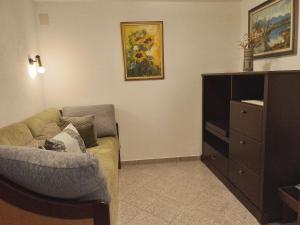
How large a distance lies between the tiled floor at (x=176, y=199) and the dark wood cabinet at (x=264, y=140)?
174 mm

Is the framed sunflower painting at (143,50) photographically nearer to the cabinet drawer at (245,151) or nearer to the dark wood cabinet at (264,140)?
the dark wood cabinet at (264,140)

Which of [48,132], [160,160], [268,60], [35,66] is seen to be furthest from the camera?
[160,160]

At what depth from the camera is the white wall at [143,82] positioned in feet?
9.71

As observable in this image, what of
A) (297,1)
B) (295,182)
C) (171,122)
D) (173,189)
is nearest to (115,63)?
(171,122)

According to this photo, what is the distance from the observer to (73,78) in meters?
3.05

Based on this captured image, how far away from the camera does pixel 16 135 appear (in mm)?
1736

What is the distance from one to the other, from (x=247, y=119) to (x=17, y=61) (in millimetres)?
2306

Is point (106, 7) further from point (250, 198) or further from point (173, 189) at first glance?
point (250, 198)

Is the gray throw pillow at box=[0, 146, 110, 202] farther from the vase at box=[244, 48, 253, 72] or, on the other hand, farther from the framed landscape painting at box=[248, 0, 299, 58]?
the framed landscape painting at box=[248, 0, 299, 58]

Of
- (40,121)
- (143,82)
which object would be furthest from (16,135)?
(143,82)

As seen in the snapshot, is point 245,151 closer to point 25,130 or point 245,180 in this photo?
point 245,180

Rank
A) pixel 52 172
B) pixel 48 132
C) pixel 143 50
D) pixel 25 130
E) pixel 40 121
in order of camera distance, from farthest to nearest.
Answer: pixel 143 50 → pixel 40 121 → pixel 48 132 → pixel 25 130 → pixel 52 172

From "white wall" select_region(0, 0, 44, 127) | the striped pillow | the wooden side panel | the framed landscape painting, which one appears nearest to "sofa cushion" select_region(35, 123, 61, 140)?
the striped pillow

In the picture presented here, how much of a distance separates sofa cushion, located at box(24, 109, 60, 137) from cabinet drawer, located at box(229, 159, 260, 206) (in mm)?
1951
